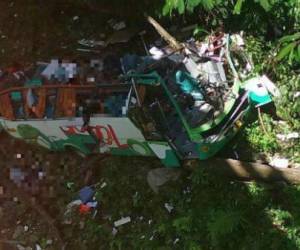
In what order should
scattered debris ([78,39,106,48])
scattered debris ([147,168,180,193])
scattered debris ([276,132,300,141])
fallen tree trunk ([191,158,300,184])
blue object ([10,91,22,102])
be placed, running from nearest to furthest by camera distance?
1. fallen tree trunk ([191,158,300,184])
2. scattered debris ([276,132,300,141])
3. scattered debris ([147,168,180,193])
4. blue object ([10,91,22,102])
5. scattered debris ([78,39,106,48])

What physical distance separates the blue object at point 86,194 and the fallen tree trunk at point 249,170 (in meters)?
1.33

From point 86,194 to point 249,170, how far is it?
6.45ft

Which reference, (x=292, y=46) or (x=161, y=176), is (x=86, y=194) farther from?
(x=292, y=46)

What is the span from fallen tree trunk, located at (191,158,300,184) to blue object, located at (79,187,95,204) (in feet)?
4.38

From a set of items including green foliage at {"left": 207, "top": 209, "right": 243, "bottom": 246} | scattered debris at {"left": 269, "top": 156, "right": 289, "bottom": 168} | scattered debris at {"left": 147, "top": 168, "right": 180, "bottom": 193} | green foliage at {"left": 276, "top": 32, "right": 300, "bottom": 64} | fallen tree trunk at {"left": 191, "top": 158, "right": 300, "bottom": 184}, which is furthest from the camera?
scattered debris at {"left": 147, "top": 168, "right": 180, "bottom": 193}

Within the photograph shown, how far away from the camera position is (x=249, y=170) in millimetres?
6156

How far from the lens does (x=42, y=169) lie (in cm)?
728

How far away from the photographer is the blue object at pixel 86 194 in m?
6.86

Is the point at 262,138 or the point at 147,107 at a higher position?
the point at 147,107

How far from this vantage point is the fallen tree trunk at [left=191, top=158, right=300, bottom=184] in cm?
602

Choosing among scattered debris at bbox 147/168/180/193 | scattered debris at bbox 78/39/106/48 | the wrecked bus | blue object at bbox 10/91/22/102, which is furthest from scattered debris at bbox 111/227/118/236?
scattered debris at bbox 78/39/106/48

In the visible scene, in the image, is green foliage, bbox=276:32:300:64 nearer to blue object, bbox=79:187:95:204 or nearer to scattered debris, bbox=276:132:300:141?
scattered debris, bbox=276:132:300:141

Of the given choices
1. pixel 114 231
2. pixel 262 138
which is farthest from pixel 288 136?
pixel 114 231

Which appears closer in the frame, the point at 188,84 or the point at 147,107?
the point at 147,107
